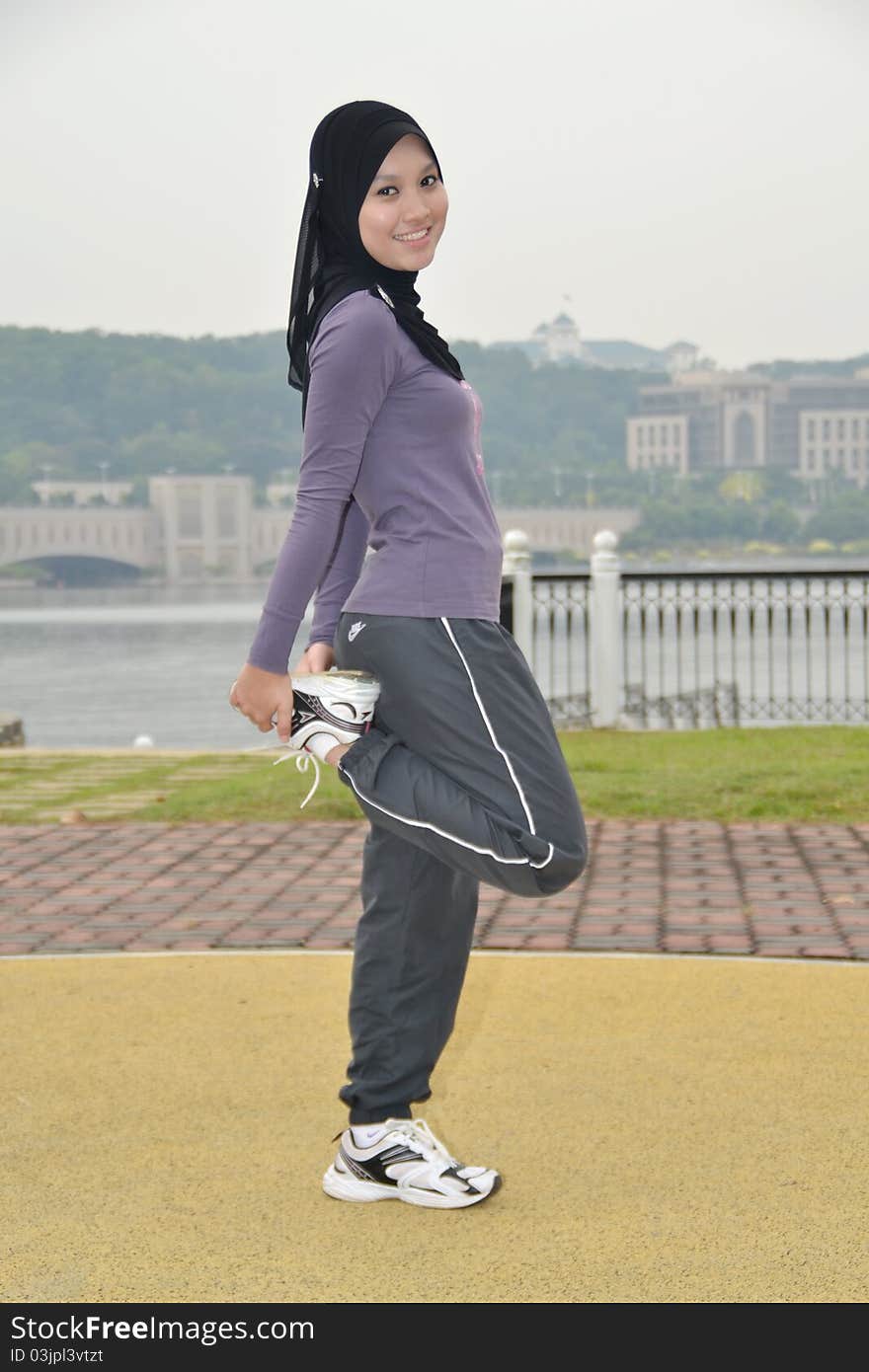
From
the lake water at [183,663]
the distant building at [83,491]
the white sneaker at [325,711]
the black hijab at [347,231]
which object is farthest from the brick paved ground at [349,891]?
the distant building at [83,491]

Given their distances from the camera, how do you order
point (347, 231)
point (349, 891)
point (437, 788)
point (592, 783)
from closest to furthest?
point (437, 788) < point (347, 231) < point (349, 891) < point (592, 783)

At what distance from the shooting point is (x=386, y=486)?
2.73 meters

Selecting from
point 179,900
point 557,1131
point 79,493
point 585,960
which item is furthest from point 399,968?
point 79,493

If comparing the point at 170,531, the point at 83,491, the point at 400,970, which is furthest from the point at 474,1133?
the point at 83,491

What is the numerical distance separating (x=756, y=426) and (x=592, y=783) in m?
141

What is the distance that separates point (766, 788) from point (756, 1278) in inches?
217

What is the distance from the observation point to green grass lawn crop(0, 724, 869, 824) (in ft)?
24.8

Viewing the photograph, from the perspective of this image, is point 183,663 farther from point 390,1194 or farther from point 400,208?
point 400,208

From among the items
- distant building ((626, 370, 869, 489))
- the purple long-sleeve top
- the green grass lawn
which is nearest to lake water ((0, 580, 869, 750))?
the green grass lawn

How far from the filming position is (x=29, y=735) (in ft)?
159

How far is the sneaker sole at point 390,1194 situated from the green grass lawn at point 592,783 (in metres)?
4.33

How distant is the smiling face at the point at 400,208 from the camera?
2756 mm

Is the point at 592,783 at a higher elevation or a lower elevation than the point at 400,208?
lower

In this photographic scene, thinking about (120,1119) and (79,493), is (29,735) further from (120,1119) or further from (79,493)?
(79,493)
